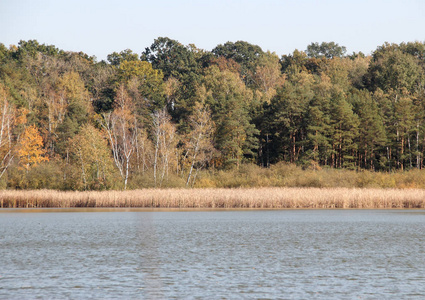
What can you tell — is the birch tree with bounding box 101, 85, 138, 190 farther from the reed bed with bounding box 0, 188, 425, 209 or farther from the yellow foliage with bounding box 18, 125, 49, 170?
the reed bed with bounding box 0, 188, 425, 209

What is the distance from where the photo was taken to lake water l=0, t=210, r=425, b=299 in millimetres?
15531

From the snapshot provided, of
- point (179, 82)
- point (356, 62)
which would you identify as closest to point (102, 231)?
point (179, 82)

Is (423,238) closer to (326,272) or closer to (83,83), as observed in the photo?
(326,272)

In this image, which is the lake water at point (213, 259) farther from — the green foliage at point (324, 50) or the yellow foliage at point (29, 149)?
the green foliage at point (324, 50)

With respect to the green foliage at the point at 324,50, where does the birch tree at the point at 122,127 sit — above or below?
below

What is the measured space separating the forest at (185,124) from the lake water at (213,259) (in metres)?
28.7

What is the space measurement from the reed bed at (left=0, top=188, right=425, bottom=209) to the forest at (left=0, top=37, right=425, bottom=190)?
10.5 metres

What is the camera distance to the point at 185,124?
260ft

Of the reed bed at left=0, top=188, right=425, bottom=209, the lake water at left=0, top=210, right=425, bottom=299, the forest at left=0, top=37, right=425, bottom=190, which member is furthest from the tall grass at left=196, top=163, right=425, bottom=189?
the lake water at left=0, top=210, right=425, bottom=299

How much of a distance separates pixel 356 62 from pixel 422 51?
1142 centimetres

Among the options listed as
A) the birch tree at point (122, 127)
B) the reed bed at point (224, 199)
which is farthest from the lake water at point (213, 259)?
the birch tree at point (122, 127)

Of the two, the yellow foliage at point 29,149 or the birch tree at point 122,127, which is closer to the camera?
the yellow foliage at point 29,149

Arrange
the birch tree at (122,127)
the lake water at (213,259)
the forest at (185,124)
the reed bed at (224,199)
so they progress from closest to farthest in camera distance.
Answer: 1. the lake water at (213,259)
2. the reed bed at (224,199)
3. the forest at (185,124)
4. the birch tree at (122,127)

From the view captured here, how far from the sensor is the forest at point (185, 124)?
6638 cm
